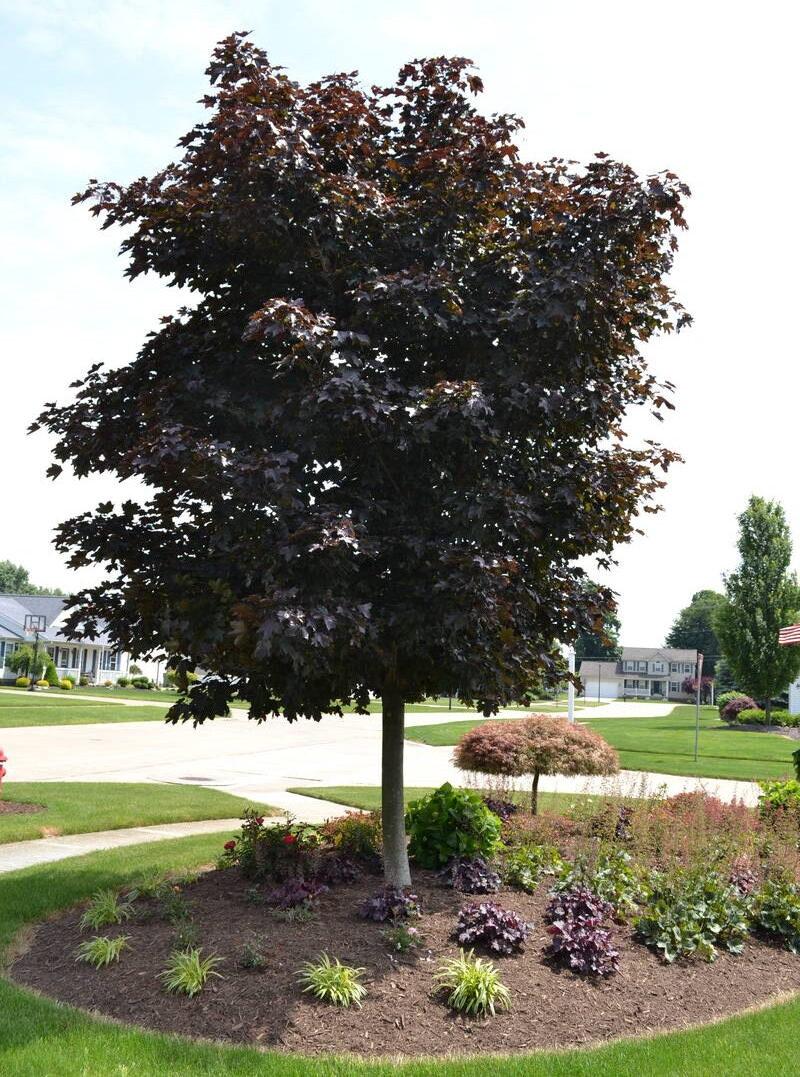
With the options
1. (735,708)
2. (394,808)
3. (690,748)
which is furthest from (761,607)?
(394,808)

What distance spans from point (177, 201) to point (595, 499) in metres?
3.60

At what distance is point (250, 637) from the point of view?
526 cm

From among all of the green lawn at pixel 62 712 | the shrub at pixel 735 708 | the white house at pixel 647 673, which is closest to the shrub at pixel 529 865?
the green lawn at pixel 62 712

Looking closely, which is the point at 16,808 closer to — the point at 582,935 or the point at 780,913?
the point at 582,935

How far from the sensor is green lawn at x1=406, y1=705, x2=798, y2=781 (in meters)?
21.0

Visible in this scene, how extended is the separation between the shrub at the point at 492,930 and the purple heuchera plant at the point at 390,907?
407 mm

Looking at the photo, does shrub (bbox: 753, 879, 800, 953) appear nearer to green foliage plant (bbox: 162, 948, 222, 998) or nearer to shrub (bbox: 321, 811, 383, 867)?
shrub (bbox: 321, 811, 383, 867)

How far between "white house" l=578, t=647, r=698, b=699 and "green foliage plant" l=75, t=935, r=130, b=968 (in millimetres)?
106282

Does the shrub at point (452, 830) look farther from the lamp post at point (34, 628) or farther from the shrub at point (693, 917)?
the lamp post at point (34, 628)

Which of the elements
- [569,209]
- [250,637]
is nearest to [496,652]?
[250,637]

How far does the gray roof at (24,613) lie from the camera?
5712 cm

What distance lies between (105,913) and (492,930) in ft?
9.17

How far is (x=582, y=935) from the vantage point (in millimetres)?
6168

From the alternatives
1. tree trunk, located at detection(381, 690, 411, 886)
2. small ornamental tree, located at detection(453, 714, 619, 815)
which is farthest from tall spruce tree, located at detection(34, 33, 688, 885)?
small ornamental tree, located at detection(453, 714, 619, 815)
